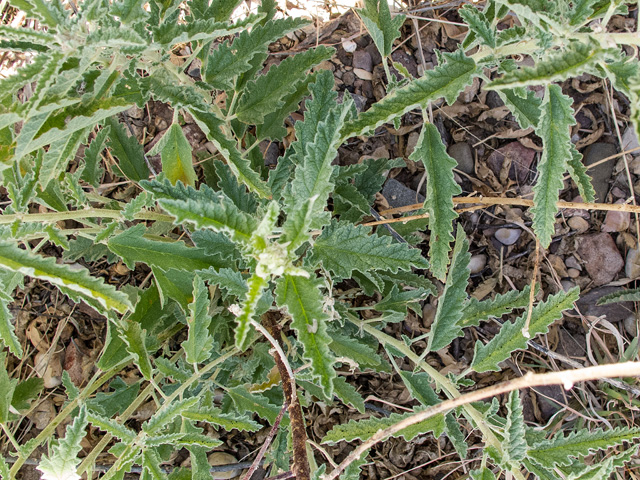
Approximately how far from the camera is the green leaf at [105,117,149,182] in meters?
2.22

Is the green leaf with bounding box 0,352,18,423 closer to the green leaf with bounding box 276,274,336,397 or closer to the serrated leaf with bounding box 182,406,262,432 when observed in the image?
the serrated leaf with bounding box 182,406,262,432

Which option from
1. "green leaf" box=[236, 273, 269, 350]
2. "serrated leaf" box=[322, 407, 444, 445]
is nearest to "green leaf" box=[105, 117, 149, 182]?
"green leaf" box=[236, 273, 269, 350]

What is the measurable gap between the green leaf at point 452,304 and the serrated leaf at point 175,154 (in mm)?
942

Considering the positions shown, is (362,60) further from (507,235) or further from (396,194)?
(507,235)

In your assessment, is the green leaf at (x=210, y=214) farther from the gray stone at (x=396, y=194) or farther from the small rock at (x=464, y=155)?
the small rock at (x=464, y=155)

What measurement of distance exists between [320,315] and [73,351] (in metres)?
1.84

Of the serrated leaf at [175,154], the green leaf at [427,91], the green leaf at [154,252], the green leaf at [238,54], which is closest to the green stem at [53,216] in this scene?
the green leaf at [154,252]

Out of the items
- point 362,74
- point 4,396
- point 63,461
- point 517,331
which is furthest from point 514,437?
point 362,74

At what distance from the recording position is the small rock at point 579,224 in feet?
8.80

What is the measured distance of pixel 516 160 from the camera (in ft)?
9.04

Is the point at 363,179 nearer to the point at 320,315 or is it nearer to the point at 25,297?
the point at 320,315

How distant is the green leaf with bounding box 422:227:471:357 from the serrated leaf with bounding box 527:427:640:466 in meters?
0.43

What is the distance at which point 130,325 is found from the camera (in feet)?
5.95

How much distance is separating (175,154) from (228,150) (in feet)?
0.93
